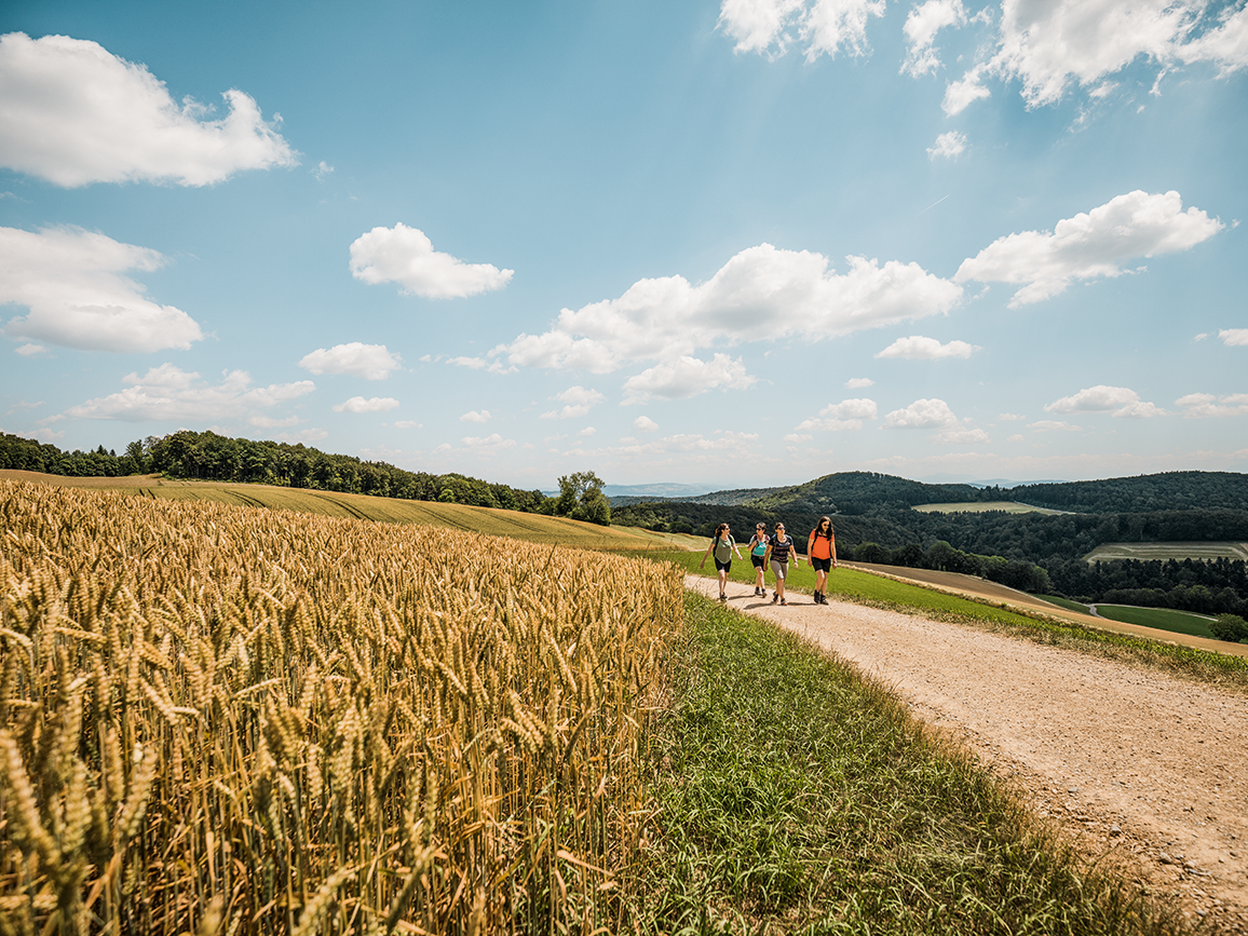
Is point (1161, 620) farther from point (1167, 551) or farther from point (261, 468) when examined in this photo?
point (261, 468)

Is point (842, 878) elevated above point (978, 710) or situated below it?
above

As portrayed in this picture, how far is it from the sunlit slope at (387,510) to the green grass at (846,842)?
98.6 feet

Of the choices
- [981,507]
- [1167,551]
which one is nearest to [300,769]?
[1167,551]

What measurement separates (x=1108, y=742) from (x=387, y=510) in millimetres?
45224

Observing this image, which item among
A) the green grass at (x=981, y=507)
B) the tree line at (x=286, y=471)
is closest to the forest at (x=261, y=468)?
the tree line at (x=286, y=471)

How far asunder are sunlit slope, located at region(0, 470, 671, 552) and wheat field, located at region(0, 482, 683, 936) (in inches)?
1246

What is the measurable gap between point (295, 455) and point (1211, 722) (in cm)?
10010

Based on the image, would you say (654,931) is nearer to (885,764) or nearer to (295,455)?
(885,764)

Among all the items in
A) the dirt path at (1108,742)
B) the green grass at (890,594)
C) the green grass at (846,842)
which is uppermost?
the green grass at (846,842)

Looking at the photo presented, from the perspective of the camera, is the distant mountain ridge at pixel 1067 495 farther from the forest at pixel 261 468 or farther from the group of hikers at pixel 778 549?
the group of hikers at pixel 778 549

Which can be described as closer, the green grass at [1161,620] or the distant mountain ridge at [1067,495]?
the green grass at [1161,620]

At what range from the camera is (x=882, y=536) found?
109562mm

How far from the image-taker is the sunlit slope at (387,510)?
36.5 metres

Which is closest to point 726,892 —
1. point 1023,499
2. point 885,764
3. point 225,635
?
point 885,764
